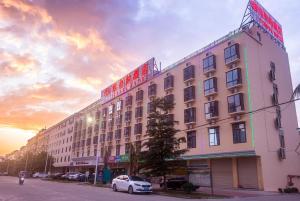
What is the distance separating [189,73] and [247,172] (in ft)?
51.0

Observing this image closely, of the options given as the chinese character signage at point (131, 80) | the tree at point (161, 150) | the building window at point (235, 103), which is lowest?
the tree at point (161, 150)

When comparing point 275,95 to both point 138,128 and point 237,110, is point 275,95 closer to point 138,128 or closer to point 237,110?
point 237,110

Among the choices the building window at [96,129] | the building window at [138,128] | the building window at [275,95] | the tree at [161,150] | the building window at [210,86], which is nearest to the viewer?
the tree at [161,150]

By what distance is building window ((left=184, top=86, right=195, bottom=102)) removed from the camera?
126 ft

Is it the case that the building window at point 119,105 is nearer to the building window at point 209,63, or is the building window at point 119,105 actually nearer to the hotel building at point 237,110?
the hotel building at point 237,110

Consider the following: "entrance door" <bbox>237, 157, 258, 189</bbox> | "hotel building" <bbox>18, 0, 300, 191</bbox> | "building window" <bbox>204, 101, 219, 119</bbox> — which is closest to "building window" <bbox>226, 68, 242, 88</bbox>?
"hotel building" <bbox>18, 0, 300, 191</bbox>

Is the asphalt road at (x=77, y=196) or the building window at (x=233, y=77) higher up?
the building window at (x=233, y=77)

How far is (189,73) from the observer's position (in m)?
39.6

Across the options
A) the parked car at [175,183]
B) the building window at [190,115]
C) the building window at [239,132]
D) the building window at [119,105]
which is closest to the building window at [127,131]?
the building window at [119,105]

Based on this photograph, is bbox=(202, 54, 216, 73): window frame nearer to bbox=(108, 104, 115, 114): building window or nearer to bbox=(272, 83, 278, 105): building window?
bbox=(272, 83, 278, 105): building window

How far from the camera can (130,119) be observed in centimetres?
5159

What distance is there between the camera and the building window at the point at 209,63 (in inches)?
1430

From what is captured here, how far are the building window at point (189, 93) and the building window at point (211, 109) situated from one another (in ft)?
9.77

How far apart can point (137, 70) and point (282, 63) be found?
24.4m
